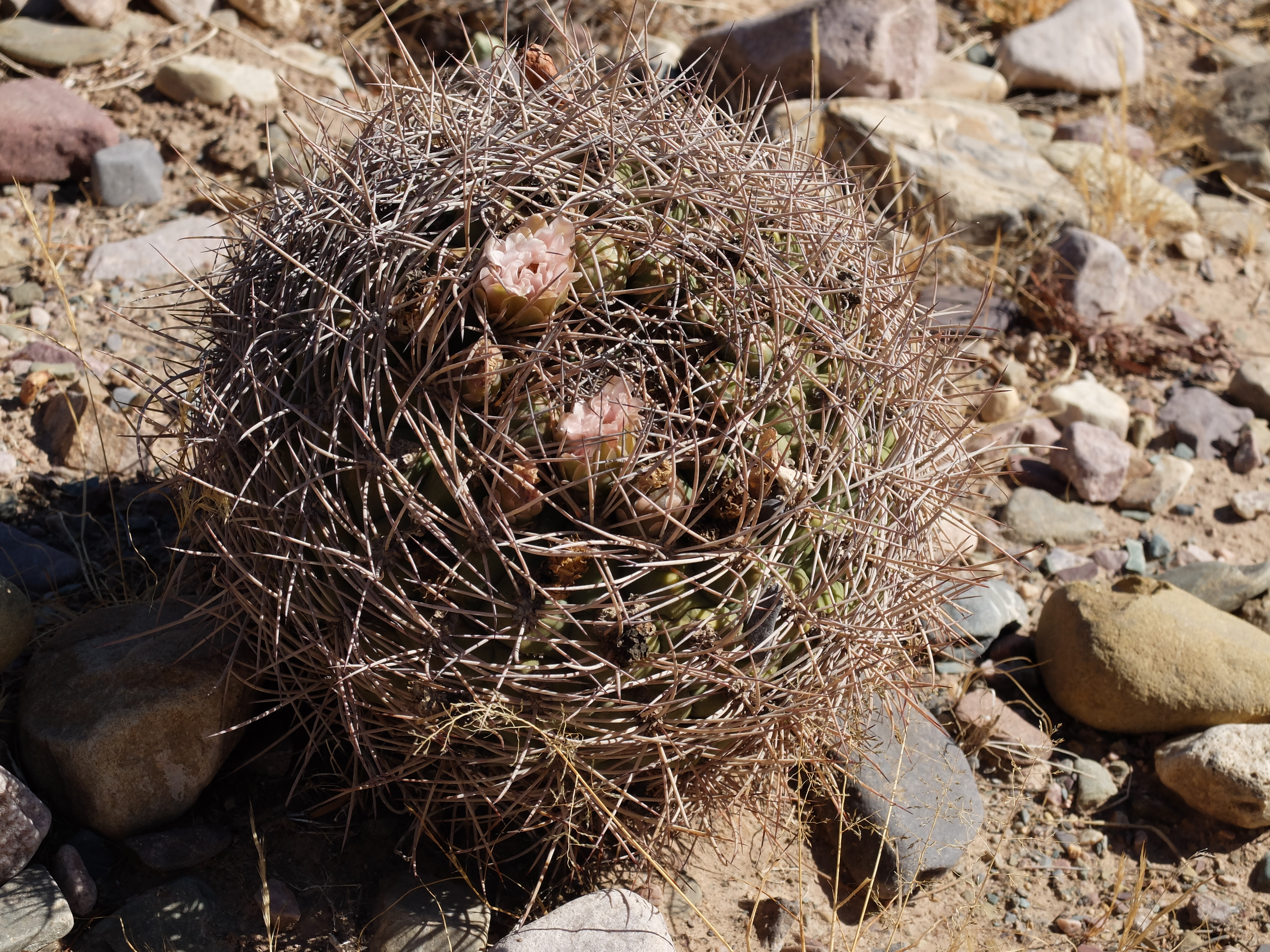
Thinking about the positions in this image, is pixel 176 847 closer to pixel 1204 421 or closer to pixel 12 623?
pixel 12 623

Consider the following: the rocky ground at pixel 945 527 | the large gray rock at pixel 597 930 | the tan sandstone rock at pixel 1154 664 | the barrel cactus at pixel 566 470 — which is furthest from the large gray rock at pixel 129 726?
the tan sandstone rock at pixel 1154 664

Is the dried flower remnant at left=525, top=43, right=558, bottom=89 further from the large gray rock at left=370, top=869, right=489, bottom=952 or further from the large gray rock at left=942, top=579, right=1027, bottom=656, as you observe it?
the large gray rock at left=942, top=579, right=1027, bottom=656

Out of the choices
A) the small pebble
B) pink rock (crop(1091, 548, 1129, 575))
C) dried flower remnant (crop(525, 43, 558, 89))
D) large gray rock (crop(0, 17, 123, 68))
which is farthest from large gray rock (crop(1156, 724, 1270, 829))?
large gray rock (crop(0, 17, 123, 68))

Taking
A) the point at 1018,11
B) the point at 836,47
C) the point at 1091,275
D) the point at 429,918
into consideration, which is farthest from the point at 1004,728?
the point at 1018,11

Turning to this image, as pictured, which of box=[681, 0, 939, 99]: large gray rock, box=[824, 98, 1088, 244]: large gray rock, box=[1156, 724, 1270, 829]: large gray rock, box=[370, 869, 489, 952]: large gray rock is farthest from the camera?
box=[681, 0, 939, 99]: large gray rock

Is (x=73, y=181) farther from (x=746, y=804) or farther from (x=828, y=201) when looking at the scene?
(x=746, y=804)

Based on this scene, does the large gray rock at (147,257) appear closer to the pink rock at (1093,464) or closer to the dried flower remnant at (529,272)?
the dried flower remnant at (529,272)
